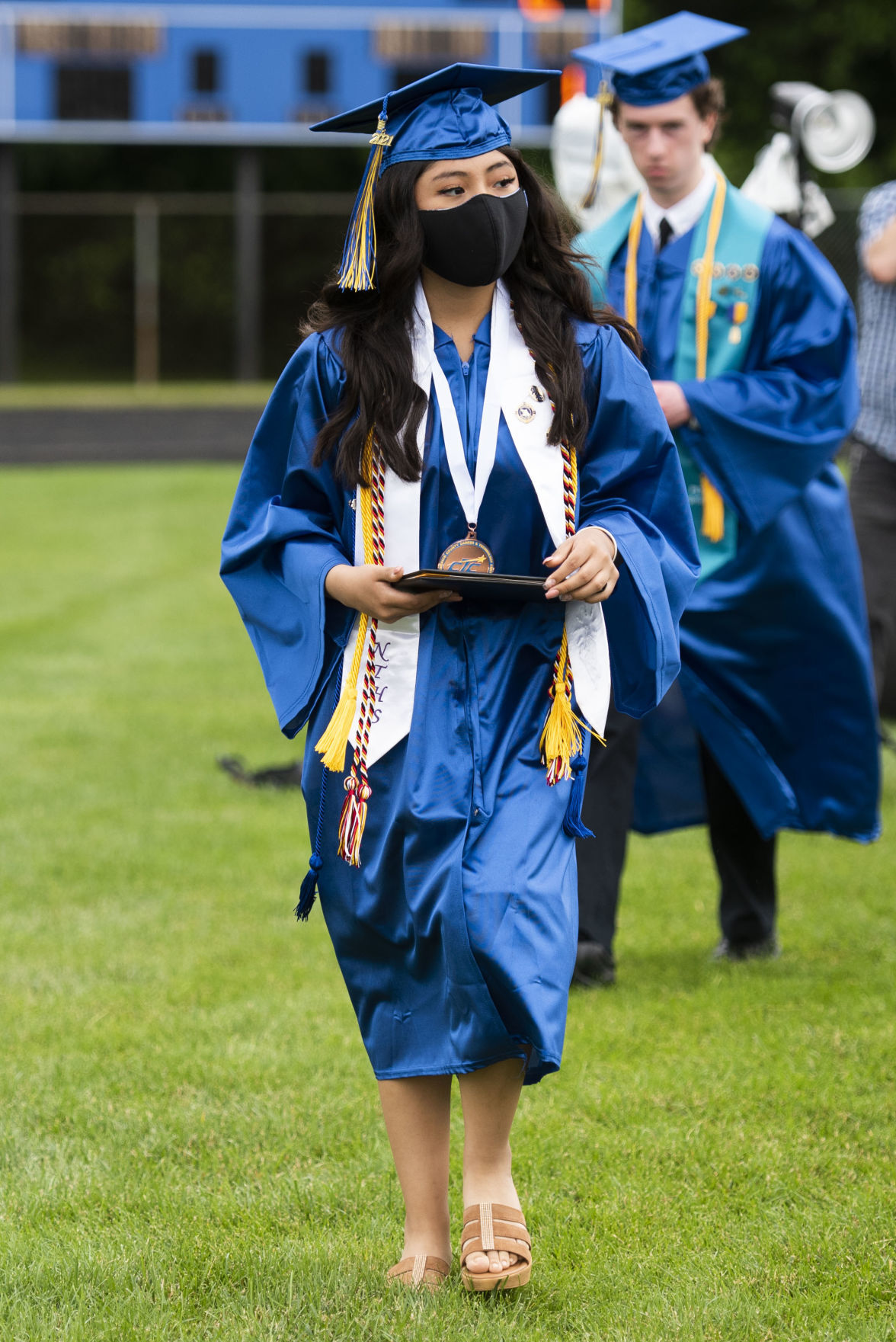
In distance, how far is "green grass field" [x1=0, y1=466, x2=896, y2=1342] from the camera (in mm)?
2934

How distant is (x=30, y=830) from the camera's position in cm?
630

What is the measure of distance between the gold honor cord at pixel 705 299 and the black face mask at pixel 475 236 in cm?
163

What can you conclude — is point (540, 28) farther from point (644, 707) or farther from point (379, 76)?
point (644, 707)

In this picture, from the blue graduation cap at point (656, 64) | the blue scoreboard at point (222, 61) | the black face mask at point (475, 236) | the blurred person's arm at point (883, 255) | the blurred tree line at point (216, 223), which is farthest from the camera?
the blurred tree line at point (216, 223)

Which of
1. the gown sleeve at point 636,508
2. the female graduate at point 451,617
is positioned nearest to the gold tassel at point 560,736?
the female graduate at point 451,617

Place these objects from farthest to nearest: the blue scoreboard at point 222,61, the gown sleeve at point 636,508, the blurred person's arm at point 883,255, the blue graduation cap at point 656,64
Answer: the blue scoreboard at point 222,61, the blurred person's arm at point 883,255, the blue graduation cap at point 656,64, the gown sleeve at point 636,508

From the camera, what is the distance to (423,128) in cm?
286

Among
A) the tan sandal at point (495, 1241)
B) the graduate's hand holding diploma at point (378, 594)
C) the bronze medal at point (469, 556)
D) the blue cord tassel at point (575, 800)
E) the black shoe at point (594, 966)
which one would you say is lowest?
the black shoe at point (594, 966)

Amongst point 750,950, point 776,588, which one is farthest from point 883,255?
point 750,950

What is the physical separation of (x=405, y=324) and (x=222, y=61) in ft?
86.8

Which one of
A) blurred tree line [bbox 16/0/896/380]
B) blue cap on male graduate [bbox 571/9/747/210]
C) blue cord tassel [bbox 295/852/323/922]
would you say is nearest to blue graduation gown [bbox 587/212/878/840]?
blue cap on male graduate [bbox 571/9/747/210]

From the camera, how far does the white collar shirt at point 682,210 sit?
457 centimetres

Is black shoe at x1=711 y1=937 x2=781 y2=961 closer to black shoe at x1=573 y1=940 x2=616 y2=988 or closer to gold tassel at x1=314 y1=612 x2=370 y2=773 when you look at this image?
black shoe at x1=573 y1=940 x2=616 y2=988

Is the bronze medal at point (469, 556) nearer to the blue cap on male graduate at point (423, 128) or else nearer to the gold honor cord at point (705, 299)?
the blue cap on male graduate at point (423, 128)
